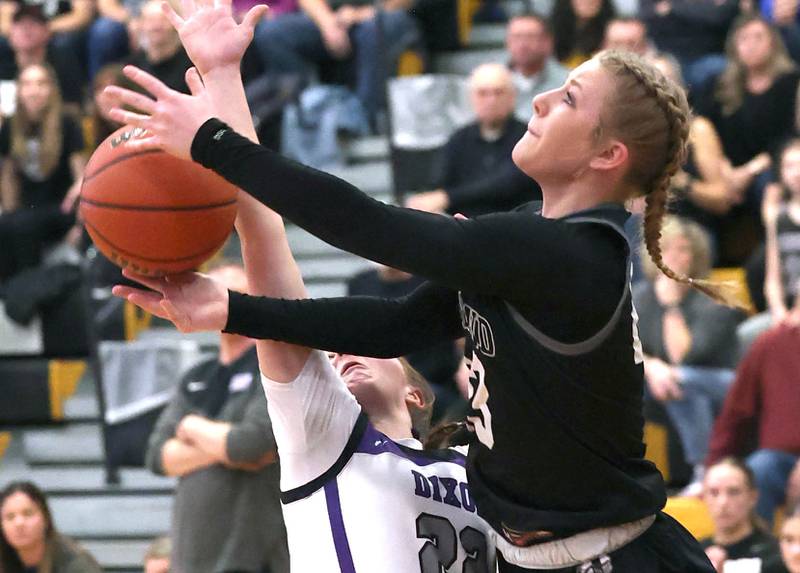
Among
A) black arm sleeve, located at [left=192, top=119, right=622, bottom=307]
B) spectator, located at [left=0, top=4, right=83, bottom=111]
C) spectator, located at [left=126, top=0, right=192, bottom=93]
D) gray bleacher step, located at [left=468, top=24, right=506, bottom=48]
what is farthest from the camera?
spectator, located at [left=0, top=4, right=83, bottom=111]

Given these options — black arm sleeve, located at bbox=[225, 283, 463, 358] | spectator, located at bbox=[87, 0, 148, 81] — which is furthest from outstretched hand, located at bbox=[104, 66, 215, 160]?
spectator, located at bbox=[87, 0, 148, 81]

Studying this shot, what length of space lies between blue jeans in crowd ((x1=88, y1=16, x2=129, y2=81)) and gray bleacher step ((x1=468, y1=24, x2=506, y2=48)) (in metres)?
2.20

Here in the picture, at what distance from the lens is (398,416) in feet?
11.3

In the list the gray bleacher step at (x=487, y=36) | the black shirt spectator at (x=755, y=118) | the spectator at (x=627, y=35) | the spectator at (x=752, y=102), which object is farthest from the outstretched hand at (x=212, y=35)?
the gray bleacher step at (x=487, y=36)

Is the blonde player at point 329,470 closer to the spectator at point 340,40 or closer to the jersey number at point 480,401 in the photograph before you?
the jersey number at point 480,401

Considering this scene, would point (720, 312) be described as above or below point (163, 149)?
below

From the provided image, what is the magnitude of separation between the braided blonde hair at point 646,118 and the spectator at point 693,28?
5.09 meters

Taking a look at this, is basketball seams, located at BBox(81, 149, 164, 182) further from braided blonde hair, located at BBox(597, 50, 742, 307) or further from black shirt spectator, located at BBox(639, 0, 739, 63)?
black shirt spectator, located at BBox(639, 0, 739, 63)

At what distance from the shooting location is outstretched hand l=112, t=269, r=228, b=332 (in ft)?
9.43

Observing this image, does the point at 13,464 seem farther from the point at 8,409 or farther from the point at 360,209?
the point at 360,209

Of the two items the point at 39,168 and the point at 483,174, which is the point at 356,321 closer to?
the point at 483,174

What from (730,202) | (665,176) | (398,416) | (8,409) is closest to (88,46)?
(8,409)

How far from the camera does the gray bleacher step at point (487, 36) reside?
900 centimetres

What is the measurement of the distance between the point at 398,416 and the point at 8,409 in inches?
216
